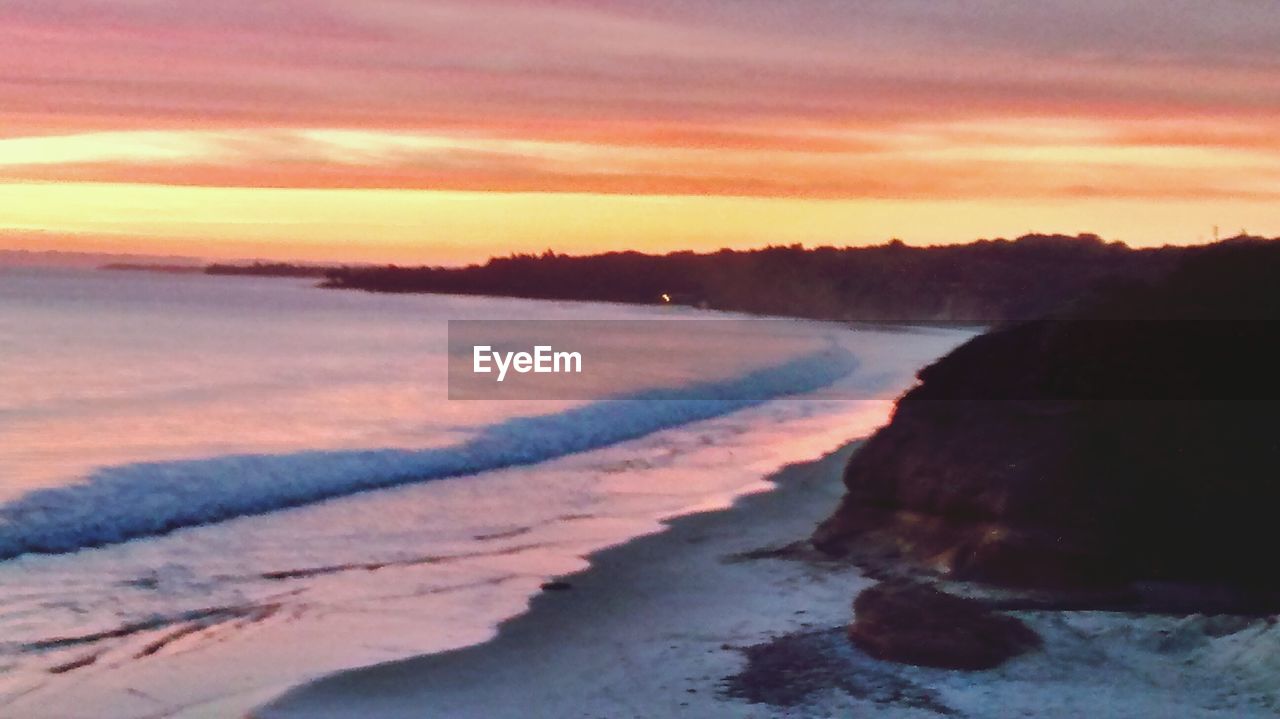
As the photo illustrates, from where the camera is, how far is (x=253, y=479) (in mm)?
14523

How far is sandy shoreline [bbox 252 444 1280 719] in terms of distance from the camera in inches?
242

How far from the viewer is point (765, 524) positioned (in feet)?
39.3

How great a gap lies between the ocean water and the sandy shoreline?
1.86ft

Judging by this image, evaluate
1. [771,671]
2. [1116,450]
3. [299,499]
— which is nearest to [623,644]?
[771,671]

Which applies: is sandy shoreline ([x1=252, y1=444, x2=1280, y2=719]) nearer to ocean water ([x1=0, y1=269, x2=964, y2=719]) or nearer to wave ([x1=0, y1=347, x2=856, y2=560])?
ocean water ([x1=0, y1=269, x2=964, y2=719])

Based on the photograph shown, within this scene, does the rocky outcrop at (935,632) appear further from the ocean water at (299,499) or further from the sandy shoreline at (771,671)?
the ocean water at (299,499)

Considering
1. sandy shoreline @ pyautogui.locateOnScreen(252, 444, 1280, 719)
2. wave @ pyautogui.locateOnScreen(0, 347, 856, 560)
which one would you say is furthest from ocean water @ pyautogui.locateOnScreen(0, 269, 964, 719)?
sandy shoreline @ pyautogui.locateOnScreen(252, 444, 1280, 719)

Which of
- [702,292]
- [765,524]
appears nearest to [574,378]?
[765,524]

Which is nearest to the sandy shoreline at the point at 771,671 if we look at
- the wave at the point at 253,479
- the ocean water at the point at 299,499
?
the ocean water at the point at 299,499

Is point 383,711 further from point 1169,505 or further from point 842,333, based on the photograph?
point 842,333

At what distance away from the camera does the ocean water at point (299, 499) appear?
7.67m

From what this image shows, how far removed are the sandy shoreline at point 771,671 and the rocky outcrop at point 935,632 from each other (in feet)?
0.37

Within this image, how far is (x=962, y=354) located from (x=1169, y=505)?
92.4 inches

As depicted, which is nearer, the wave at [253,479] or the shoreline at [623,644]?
the shoreline at [623,644]
